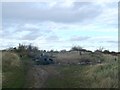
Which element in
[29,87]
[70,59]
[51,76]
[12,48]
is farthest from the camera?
[12,48]

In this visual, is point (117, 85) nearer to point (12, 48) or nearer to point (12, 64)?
point (12, 64)

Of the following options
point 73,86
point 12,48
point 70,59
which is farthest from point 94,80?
point 12,48

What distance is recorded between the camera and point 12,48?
173ft

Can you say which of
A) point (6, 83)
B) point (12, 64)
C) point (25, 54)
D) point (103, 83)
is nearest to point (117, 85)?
point (103, 83)

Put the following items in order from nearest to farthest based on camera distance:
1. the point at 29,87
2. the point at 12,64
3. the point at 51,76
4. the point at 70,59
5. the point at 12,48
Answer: the point at 29,87 → the point at 51,76 → the point at 12,64 → the point at 70,59 → the point at 12,48

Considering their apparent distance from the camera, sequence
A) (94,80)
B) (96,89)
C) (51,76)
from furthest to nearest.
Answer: (51,76) < (94,80) < (96,89)

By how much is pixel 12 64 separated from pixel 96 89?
13.3 m

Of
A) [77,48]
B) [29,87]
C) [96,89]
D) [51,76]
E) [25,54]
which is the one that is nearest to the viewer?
[96,89]

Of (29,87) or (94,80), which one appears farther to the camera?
(94,80)

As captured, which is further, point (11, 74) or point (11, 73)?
point (11, 73)

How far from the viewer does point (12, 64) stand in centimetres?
3075

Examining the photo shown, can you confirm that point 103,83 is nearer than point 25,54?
Yes

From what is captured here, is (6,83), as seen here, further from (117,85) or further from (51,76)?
(117,85)

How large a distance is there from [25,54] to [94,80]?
92.2 feet
